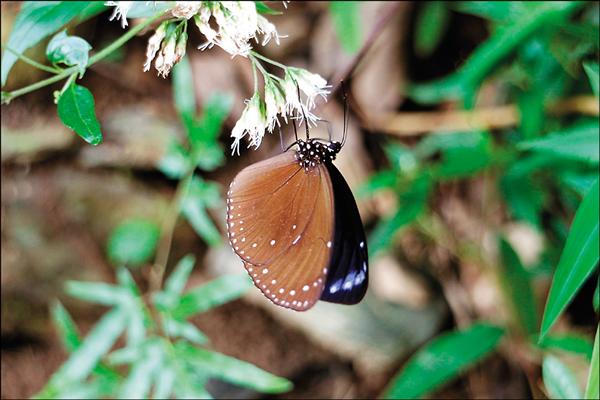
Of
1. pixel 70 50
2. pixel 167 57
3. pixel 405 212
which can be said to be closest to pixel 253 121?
pixel 167 57

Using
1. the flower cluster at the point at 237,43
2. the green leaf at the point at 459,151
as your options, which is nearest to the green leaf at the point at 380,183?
the green leaf at the point at 459,151

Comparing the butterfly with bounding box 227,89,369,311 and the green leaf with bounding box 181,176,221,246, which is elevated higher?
the butterfly with bounding box 227,89,369,311

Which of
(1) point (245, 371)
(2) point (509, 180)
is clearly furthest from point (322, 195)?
(2) point (509, 180)

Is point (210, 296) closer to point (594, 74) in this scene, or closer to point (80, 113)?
point (80, 113)

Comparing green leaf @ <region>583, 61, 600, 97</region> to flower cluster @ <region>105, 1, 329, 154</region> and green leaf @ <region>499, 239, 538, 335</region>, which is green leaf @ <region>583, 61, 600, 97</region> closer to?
green leaf @ <region>499, 239, 538, 335</region>

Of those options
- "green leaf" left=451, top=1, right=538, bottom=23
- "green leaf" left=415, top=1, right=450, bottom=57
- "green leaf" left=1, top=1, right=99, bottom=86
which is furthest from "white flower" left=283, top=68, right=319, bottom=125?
"green leaf" left=415, top=1, right=450, bottom=57
